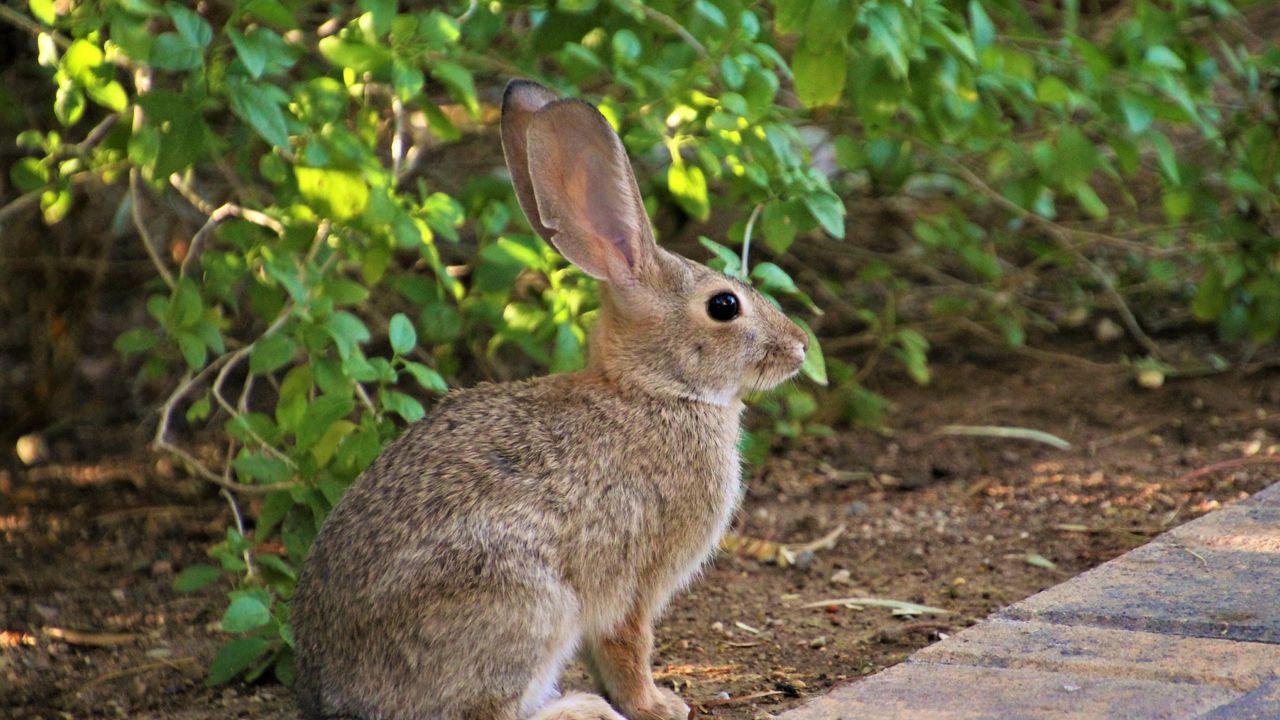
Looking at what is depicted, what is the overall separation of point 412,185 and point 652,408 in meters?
2.70

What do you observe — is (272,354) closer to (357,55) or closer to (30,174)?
(357,55)

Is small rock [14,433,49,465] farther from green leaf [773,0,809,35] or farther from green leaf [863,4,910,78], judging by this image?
green leaf [863,4,910,78]

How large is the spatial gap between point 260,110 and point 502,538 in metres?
1.12

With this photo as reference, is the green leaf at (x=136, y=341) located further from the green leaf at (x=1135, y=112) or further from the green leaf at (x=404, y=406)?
the green leaf at (x=1135, y=112)

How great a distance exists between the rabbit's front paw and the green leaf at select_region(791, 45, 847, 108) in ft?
5.01

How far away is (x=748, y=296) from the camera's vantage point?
3830mm

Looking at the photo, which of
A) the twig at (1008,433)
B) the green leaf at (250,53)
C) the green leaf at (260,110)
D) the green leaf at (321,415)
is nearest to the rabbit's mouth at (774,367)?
the green leaf at (321,415)

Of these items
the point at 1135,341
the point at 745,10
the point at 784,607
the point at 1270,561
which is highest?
the point at 745,10

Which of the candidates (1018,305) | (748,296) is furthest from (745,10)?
(1018,305)

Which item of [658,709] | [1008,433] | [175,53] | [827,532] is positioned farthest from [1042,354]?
[175,53]

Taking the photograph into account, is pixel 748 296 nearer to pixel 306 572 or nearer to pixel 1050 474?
pixel 306 572

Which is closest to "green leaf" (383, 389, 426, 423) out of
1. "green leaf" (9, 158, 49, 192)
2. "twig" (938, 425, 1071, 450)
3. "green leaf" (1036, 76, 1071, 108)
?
"green leaf" (9, 158, 49, 192)

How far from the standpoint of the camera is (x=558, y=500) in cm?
330

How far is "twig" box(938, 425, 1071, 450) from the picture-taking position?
19.1ft
